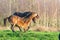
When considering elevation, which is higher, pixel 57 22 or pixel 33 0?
pixel 33 0

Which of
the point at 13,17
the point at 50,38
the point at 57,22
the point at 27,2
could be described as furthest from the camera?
the point at 27,2

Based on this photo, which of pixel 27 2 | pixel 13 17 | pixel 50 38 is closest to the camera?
pixel 50 38

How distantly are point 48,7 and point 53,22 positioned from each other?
1.81 metres

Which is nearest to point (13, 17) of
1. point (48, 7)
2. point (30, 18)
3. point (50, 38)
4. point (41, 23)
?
point (30, 18)

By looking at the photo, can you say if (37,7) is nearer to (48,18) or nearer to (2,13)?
(48,18)

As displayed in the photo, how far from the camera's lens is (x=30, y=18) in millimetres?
14328

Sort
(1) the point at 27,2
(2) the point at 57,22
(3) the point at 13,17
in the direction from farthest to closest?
(1) the point at 27,2
(2) the point at 57,22
(3) the point at 13,17

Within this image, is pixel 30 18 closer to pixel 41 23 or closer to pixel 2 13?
pixel 41 23

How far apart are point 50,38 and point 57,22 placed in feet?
31.3

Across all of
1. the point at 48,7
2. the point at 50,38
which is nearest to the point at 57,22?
the point at 48,7

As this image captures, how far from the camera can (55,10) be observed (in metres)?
21.2

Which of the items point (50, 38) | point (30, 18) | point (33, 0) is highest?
point (33, 0)

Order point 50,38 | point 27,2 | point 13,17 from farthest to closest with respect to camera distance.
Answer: point 27,2 < point 13,17 < point 50,38

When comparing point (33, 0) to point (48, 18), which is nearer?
point (48, 18)
